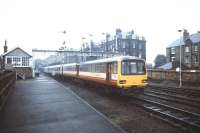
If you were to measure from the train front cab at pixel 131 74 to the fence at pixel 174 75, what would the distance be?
14332mm

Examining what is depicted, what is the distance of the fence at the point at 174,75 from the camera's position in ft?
93.0

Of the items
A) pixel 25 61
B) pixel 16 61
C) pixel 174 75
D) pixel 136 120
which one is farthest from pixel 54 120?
pixel 25 61

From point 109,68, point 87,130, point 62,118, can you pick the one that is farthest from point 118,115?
point 109,68

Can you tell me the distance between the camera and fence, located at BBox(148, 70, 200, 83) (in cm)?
2833

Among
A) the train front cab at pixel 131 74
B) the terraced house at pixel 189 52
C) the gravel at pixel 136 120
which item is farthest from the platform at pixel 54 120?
the terraced house at pixel 189 52

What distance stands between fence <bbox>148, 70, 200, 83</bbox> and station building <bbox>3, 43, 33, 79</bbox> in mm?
21111

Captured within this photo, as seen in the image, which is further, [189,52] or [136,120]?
[189,52]

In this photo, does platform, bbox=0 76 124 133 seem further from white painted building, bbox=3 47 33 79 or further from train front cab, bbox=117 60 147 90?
white painted building, bbox=3 47 33 79

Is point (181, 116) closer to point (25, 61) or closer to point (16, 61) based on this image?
point (16, 61)

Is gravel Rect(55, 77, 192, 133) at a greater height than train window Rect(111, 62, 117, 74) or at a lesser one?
lesser

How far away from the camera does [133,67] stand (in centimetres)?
1597

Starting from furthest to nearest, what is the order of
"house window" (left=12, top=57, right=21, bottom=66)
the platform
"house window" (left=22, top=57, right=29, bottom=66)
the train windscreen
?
"house window" (left=22, top=57, right=29, bottom=66)
"house window" (left=12, top=57, right=21, bottom=66)
the train windscreen
the platform

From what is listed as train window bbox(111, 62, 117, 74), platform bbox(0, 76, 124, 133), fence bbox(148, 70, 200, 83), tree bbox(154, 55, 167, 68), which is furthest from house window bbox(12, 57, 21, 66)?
tree bbox(154, 55, 167, 68)

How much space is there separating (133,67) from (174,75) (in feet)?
57.9
